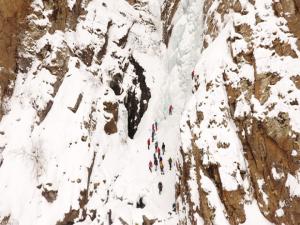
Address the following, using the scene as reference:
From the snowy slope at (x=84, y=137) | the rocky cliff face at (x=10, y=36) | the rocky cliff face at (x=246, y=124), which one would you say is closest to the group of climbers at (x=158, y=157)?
the snowy slope at (x=84, y=137)

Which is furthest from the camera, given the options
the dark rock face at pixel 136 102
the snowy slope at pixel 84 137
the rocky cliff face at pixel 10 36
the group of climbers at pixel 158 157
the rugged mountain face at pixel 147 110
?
the dark rock face at pixel 136 102

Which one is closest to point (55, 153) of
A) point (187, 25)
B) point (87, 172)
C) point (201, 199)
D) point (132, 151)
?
point (87, 172)

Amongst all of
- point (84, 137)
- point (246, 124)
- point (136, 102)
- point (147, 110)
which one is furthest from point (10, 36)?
point (246, 124)

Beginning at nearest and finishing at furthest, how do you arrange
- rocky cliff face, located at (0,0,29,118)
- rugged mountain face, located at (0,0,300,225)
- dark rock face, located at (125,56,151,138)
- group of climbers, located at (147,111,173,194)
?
1. rugged mountain face, located at (0,0,300,225)
2. group of climbers, located at (147,111,173,194)
3. rocky cliff face, located at (0,0,29,118)
4. dark rock face, located at (125,56,151,138)

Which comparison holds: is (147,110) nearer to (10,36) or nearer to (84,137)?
(84,137)

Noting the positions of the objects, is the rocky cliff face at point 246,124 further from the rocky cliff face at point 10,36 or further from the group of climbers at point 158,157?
the rocky cliff face at point 10,36

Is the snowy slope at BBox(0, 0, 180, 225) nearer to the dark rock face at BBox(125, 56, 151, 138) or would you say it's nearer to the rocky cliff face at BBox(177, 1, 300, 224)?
the dark rock face at BBox(125, 56, 151, 138)

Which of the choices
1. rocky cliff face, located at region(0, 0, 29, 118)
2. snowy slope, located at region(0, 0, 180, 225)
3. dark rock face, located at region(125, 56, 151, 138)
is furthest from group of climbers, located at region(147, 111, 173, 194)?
rocky cliff face, located at region(0, 0, 29, 118)
